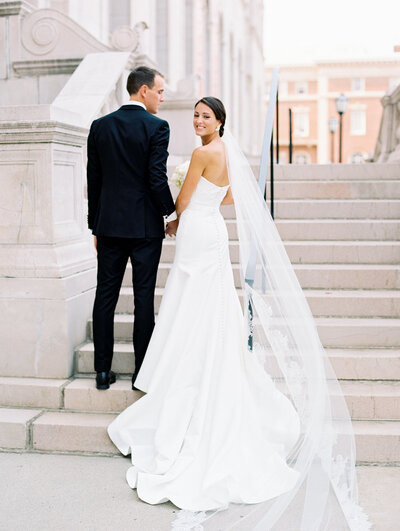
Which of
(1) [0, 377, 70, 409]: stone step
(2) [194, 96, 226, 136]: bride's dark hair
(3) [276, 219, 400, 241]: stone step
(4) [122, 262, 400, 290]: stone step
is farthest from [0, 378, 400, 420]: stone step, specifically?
(3) [276, 219, 400, 241]: stone step

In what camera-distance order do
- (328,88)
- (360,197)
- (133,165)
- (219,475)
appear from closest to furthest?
(219,475), (133,165), (360,197), (328,88)

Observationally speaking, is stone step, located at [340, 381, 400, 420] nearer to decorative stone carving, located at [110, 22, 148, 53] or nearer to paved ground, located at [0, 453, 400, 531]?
paved ground, located at [0, 453, 400, 531]

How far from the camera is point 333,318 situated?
520cm

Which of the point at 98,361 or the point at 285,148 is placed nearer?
the point at 98,361

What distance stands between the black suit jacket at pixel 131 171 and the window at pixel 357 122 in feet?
205

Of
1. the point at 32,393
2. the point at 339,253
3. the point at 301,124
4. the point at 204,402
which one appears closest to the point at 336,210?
the point at 339,253

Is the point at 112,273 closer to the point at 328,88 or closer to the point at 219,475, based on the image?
the point at 219,475

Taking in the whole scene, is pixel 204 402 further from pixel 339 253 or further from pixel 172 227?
pixel 339 253

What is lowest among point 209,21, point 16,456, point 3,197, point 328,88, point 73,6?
point 16,456

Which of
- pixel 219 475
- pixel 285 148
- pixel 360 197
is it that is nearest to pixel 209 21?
pixel 360 197

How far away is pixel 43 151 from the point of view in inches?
180

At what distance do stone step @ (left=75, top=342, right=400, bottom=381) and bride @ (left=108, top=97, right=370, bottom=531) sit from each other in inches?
25.5

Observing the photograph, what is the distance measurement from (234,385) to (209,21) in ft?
84.0

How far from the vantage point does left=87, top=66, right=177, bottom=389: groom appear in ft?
13.4
